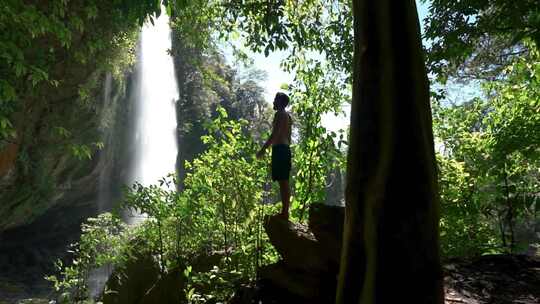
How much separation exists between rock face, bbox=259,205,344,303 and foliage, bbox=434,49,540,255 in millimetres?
2424

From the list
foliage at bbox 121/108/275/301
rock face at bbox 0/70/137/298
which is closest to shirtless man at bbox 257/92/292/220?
foliage at bbox 121/108/275/301

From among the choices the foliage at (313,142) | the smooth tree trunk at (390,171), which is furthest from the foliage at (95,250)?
the smooth tree trunk at (390,171)

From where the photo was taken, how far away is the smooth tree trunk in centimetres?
274

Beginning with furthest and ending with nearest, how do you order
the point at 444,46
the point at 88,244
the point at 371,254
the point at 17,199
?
the point at 17,199, the point at 88,244, the point at 444,46, the point at 371,254

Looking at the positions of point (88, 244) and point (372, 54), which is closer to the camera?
point (372, 54)

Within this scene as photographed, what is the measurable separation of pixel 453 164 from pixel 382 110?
400 cm

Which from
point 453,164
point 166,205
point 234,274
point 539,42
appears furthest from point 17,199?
point 539,42

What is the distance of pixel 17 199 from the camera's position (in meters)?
11.2

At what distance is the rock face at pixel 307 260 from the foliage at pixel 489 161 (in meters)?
2.42

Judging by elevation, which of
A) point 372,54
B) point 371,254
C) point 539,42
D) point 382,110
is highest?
point 539,42

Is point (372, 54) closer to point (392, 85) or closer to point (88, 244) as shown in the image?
point (392, 85)

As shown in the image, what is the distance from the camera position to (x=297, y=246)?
4305 mm

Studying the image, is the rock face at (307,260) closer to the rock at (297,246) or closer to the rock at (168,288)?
the rock at (297,246)

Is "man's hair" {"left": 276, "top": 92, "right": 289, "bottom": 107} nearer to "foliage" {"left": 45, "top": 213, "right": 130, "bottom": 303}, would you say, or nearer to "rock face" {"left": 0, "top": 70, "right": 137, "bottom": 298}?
"foliage" {"left": 45, "top": 213, "right": 130, "bottom": 303}
